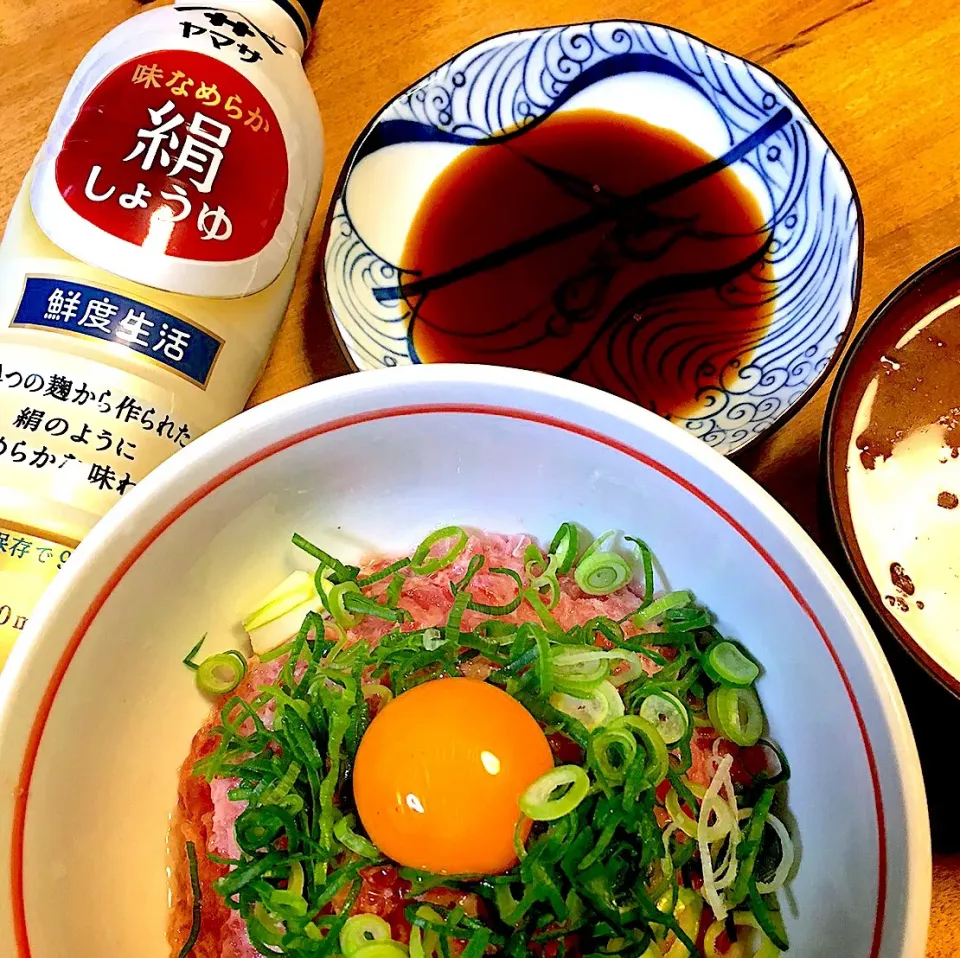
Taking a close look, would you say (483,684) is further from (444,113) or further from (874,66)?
(874,66)

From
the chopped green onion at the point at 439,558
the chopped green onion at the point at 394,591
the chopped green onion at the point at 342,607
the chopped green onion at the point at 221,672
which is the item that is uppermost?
the chopped green onion at the point at 439,558

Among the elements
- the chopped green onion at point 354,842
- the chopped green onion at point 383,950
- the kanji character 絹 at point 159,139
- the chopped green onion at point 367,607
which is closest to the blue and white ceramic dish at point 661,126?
Answer: the kanji character 絹 at point 159,139

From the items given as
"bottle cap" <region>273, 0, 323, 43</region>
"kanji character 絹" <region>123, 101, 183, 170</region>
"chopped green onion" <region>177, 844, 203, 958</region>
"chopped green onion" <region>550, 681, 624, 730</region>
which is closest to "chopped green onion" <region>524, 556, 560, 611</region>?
"chopped green onion" <region>550, 681, 624, 730</region>

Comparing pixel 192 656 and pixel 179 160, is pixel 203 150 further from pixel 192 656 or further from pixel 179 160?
pixel 192 656

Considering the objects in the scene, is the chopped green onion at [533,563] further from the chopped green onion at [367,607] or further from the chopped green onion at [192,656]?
the chopped green onion at [192,656]

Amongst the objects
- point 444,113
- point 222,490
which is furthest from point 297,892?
point 444,113

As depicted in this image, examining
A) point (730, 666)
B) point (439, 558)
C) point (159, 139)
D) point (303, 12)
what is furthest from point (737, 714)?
point (303, 12)
